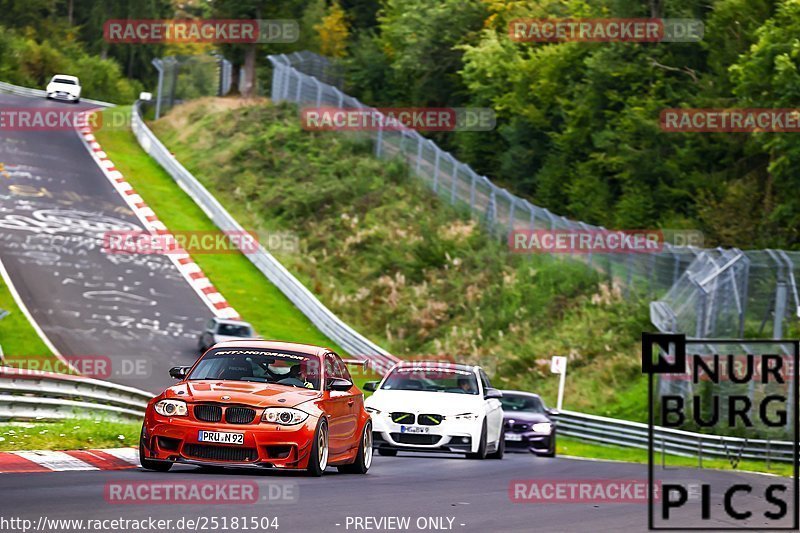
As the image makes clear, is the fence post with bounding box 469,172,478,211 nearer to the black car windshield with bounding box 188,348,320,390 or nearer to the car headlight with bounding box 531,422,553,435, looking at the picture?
the car headlight with bounding box 531,422,553,435

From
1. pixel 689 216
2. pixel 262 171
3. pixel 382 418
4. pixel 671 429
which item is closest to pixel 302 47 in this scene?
pixel 262 171

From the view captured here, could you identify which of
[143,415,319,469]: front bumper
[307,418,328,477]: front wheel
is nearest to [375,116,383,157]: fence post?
[307,418,328,477]: front wheel

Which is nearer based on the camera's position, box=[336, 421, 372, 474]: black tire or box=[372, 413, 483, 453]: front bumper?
box=[336, 421, 372, 474]: black tire

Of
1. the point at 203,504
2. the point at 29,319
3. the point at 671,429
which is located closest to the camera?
the point at 203,504

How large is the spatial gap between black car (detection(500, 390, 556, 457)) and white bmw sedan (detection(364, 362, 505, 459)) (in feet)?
16.2

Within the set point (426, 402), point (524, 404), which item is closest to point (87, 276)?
point (524, 404)

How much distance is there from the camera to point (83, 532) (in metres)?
8.80

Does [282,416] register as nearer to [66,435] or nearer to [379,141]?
[66,435]

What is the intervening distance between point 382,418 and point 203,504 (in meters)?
8.40

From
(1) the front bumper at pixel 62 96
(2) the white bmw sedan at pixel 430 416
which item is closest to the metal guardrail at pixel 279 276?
(2) the white bmw sedan at pixel 430 416

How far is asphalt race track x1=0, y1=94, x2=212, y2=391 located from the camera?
1292 inches

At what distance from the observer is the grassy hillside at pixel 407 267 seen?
117 feet

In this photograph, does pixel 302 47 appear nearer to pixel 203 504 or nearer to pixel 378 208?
pixel 378 208

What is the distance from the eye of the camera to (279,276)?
141 ft
